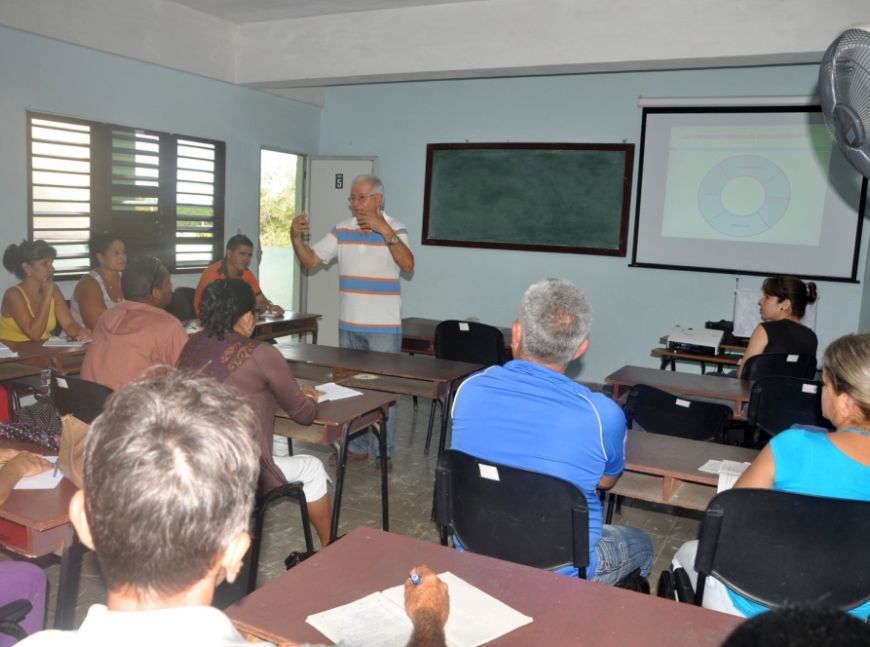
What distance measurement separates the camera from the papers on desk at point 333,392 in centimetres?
322

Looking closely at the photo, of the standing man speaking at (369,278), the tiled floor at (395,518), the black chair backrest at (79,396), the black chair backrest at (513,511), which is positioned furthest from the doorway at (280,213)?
the black chair backrest at (513,511)

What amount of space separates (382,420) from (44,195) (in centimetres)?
343

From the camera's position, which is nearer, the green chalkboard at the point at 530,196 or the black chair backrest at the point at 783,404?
the black chair backrest at the point at 783,404

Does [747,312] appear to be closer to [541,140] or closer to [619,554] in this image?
[541,140]

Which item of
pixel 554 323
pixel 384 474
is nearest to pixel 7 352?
pixel 384 474

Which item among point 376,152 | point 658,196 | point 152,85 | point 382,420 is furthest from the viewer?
point 376,152

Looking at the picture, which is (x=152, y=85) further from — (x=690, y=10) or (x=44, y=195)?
(x=690, y=10)

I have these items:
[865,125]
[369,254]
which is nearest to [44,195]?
[369,254]

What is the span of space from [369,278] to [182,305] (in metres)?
2.00

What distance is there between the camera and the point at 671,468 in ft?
7.91

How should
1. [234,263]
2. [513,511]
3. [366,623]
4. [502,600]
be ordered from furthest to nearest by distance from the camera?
[234,263] < [513,511] < [502,600] < [366,623]

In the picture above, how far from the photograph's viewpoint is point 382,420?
3328 mm

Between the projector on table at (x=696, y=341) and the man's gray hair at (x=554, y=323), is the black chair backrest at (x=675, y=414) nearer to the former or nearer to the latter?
the man's gray hair at (x=554, y=323)

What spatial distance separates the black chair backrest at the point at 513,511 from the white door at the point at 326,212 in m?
5.85
